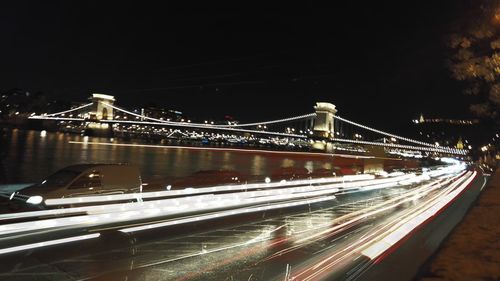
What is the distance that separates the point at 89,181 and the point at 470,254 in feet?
31.8

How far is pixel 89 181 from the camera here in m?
14.2

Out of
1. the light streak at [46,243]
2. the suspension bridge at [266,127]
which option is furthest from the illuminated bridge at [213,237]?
the suspension bridge at [266,127]

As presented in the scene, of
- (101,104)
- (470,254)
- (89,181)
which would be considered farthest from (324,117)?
(470,254)

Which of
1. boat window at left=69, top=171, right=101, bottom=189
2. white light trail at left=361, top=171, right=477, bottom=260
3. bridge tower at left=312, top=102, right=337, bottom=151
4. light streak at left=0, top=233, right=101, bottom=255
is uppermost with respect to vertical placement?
bridge tower at left=312, top=102, right=337, bottom=151

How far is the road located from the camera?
7.86 m

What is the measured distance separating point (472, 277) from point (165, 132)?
125m

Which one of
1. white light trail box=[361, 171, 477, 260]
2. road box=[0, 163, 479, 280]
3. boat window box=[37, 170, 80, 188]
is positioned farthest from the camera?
boat window box=[37, 170, 80, 188]

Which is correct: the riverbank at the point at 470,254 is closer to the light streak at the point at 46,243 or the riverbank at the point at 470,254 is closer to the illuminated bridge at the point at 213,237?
the illuminated bridge at the point at 213,237

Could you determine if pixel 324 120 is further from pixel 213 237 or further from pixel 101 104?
pixel 213 237

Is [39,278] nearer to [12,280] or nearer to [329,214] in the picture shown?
[12,280]

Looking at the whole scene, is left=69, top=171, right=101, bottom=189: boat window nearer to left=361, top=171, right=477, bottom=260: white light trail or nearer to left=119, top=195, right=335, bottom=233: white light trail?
left=119, top=195, right=335, bottom=233: white light trail

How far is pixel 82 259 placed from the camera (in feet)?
27.8

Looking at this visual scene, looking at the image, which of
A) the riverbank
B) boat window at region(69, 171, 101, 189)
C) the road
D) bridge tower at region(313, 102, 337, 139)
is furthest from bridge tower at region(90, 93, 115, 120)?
the riverbank

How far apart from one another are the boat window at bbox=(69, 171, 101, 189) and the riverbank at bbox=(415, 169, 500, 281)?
9.04 m
